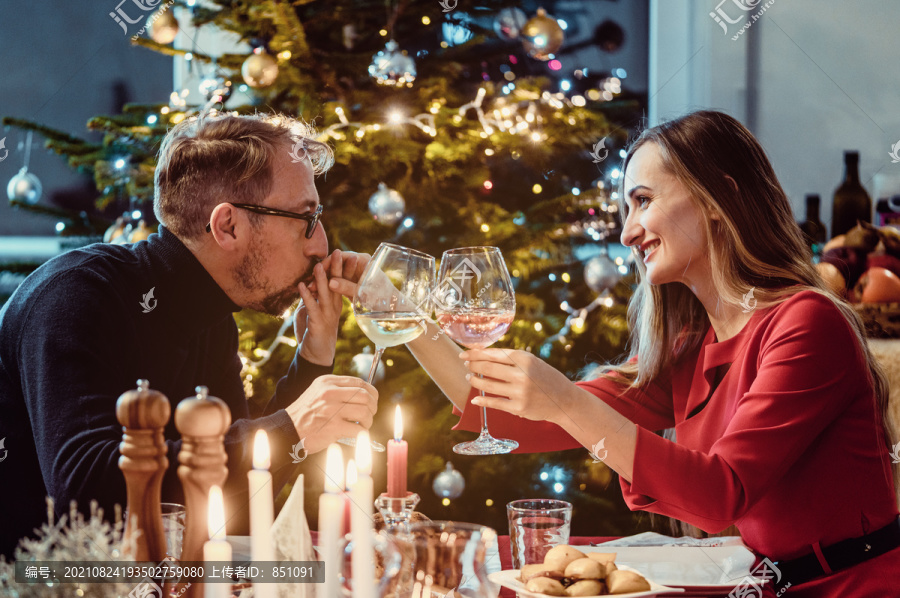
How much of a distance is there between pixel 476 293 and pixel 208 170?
0.77 meters

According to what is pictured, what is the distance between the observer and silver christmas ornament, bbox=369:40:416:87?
2.55 metres

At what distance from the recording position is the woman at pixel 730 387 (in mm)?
1225

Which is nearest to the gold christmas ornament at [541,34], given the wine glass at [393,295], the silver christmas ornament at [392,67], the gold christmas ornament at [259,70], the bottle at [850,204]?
the silver christmas ornament at [392,67]

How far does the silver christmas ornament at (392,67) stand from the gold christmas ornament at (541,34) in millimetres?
488

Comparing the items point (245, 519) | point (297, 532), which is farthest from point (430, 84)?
point (297, 532)

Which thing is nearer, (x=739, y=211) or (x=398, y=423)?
(x=398, y=423)

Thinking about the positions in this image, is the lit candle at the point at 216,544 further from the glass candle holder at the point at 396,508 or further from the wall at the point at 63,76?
the wall at the point at 63,76

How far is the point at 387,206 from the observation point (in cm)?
254

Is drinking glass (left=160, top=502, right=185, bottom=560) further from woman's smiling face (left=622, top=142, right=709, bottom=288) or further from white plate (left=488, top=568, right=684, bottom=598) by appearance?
woman's smiling face (left=622, top=142, right=709, bottom=288)

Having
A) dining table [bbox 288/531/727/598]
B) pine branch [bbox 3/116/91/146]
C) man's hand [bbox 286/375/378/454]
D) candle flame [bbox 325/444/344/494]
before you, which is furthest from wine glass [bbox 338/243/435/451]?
pine branch [bbox 3/116/91/146]

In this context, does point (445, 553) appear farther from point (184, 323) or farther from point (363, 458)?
point (184, 323)

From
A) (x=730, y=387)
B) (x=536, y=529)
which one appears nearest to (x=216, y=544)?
(x=536, y=529)

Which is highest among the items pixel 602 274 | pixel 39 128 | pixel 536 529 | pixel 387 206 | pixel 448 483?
pixel 39 128

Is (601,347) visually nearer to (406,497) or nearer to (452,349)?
(452,349)
